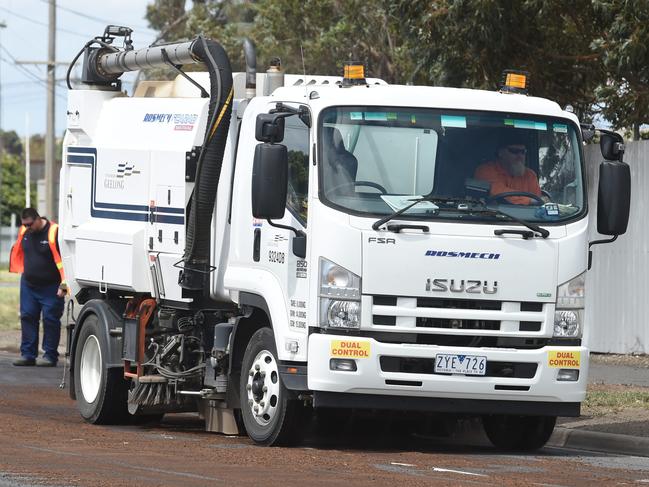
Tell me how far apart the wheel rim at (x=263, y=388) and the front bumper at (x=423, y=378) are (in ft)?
1.81

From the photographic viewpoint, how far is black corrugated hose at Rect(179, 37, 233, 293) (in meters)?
12.4

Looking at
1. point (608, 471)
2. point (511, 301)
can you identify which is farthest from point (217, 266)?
point (608, 471)

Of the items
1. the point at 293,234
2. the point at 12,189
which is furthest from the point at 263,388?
the point at 12,189

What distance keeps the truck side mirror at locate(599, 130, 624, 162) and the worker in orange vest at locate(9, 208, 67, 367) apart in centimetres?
935

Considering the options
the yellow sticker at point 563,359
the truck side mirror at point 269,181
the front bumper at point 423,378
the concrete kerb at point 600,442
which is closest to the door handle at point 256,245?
the truck side mirror at point 269,181

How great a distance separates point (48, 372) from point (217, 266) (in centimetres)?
697

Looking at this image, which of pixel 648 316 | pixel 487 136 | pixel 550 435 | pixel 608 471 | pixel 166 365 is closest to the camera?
pixel 608 471

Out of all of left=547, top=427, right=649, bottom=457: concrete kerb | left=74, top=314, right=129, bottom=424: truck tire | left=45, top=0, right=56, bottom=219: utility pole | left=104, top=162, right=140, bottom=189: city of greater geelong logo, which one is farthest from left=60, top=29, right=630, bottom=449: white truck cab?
left=45, top=0, right=56, bottom=219: utility pole

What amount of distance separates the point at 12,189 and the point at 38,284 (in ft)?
231

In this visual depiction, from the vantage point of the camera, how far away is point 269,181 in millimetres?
11086

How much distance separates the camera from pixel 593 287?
19.3 metres

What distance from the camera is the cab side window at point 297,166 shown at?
11.3m

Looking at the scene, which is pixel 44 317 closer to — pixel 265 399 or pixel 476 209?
pixel 265 399

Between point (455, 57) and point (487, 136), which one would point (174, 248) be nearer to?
point (487, 136)
